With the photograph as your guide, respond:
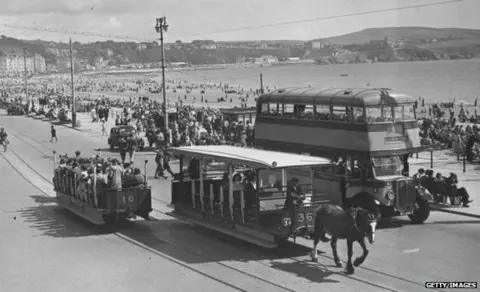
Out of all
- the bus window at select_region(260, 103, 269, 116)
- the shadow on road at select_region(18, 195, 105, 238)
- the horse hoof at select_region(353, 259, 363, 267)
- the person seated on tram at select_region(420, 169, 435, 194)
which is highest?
the bus window at select_region(260, 103, 269, 116)

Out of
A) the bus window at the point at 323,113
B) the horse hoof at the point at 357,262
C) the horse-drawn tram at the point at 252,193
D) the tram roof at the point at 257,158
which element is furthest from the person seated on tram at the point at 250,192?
the bus window at the point at 323,113

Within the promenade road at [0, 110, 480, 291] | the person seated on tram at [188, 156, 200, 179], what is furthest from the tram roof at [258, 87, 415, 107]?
the person seated on tram at [188, 156, 200, 179]

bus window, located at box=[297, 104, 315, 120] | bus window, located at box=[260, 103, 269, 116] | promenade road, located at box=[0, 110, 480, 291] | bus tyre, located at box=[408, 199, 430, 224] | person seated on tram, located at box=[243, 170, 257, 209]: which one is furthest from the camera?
bus window, located at box=[260, 103, 269, 116]

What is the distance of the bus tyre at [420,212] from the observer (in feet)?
59.8

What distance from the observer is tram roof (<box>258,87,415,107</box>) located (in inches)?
725

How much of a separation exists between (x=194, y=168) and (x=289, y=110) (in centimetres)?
502

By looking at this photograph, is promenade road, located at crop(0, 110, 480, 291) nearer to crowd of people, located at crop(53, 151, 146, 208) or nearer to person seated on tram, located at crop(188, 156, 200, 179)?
crowd of people, located at crop(53, 151, 146, 208)

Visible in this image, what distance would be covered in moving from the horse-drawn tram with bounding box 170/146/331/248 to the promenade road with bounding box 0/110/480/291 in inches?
18.0

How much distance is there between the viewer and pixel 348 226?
13219 millimetres

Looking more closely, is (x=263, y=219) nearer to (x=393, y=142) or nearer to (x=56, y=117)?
(x=393, y=142)

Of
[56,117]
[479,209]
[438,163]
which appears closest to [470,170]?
[438,163]

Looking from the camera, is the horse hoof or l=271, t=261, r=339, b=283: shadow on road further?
the horse hoof

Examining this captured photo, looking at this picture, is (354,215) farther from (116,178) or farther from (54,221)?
(54,221)

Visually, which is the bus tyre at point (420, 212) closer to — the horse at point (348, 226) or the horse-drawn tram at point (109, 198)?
the horse at point (348, 226)
